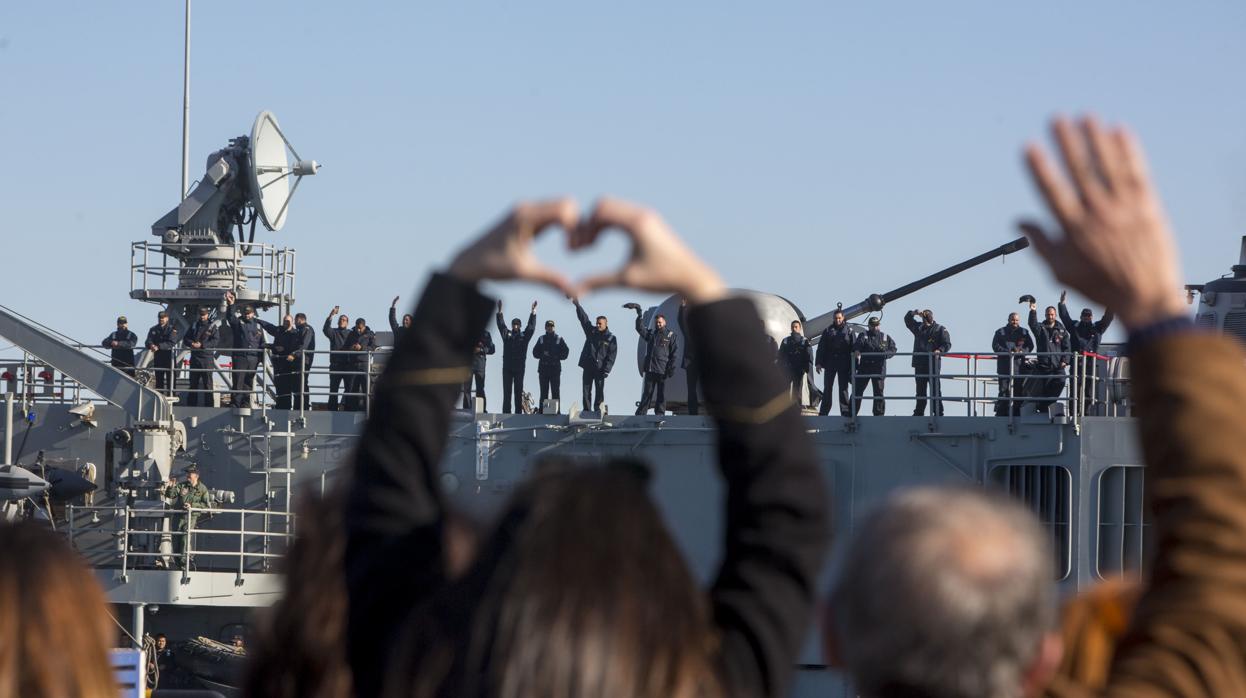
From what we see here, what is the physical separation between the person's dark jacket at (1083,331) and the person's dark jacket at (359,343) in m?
10.8

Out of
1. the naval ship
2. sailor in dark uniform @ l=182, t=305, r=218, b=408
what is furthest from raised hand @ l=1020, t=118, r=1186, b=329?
sailor in dark uniform @ l=182, t=305, r=218, b=408

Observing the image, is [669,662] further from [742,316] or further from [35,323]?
[35,323]

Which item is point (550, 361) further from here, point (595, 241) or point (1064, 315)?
point (595, 241)

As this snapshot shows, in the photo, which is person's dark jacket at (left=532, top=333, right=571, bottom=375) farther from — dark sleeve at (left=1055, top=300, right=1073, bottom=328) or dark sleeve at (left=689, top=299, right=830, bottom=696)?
dark sleeve at (left=689, top=299, right=830, bottom=696)

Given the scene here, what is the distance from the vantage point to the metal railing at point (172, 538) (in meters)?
→ 20.9

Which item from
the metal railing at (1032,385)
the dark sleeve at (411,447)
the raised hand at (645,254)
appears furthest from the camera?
the metal railing at (1032,385)

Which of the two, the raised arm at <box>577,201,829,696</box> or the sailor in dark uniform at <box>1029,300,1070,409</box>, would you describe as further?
the sailor in dark uniform at <box>1029,300,1070,409</box>

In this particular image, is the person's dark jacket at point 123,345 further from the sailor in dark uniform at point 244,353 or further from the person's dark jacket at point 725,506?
the person's dark jacket at point 725,506

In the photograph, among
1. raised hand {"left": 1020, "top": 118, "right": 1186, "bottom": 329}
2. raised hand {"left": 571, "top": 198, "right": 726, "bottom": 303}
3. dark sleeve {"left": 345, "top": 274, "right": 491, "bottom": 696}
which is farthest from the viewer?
dark sleeve {"left": 345, "top": 274, "right": 491, "bottom": 696}


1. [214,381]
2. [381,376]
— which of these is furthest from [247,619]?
[381,376]

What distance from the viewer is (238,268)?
86.7 feet

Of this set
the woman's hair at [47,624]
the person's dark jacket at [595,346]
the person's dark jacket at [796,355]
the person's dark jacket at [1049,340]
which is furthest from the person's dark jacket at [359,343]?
the woman's hair at [47,624]

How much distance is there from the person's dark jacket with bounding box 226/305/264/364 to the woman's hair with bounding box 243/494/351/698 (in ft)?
73.4

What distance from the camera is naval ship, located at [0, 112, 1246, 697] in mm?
20688
